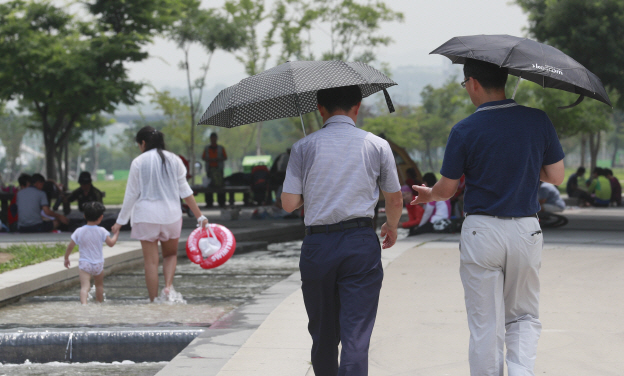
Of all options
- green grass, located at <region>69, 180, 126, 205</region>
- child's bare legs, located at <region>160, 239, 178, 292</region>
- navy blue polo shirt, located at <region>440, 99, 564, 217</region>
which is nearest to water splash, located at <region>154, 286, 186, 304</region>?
child's bare legs, located at <region>160, 239, 178, 292</region>

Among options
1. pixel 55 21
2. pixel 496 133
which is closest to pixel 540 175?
pixel 496 133

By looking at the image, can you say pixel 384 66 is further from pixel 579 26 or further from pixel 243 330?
pixel 243 330

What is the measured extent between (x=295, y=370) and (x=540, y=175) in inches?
73.1

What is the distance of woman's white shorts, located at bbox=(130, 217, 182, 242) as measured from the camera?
7.57 m

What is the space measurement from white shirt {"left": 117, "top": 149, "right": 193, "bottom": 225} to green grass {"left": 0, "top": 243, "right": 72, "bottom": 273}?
2.48m

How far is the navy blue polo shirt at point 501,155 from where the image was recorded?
148 inches

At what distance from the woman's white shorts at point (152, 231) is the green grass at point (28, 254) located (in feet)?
7.99

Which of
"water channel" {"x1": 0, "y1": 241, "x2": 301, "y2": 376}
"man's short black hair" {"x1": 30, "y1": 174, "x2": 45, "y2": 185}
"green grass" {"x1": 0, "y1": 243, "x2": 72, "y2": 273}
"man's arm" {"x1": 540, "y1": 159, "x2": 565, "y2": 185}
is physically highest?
"man's short black hair" {"x1": 30, "y1": 174, "x2": 45, "y2": 185}

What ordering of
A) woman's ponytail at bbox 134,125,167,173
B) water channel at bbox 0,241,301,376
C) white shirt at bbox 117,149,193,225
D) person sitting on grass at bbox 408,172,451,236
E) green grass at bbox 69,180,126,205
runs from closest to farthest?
water channel at bbox 0,241,301,376, white shirt at bbox 117,149,193,225, woman's ponytail at bbox 134,125,167,173, person sitting on grass at bbox 408,172,451,236, green grass at bbox 69,180,126,205

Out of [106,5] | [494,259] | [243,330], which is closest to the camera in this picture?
[494,259]

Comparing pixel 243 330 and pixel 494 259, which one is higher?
pixel 494 259

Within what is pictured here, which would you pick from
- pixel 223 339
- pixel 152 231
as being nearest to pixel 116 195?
pixel 152 231

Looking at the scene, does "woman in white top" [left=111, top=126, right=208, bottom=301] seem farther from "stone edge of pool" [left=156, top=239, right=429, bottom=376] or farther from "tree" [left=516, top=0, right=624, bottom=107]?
"tree" [left=516, top=0, right=624, bottom=107]

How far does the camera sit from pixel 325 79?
156 inches
